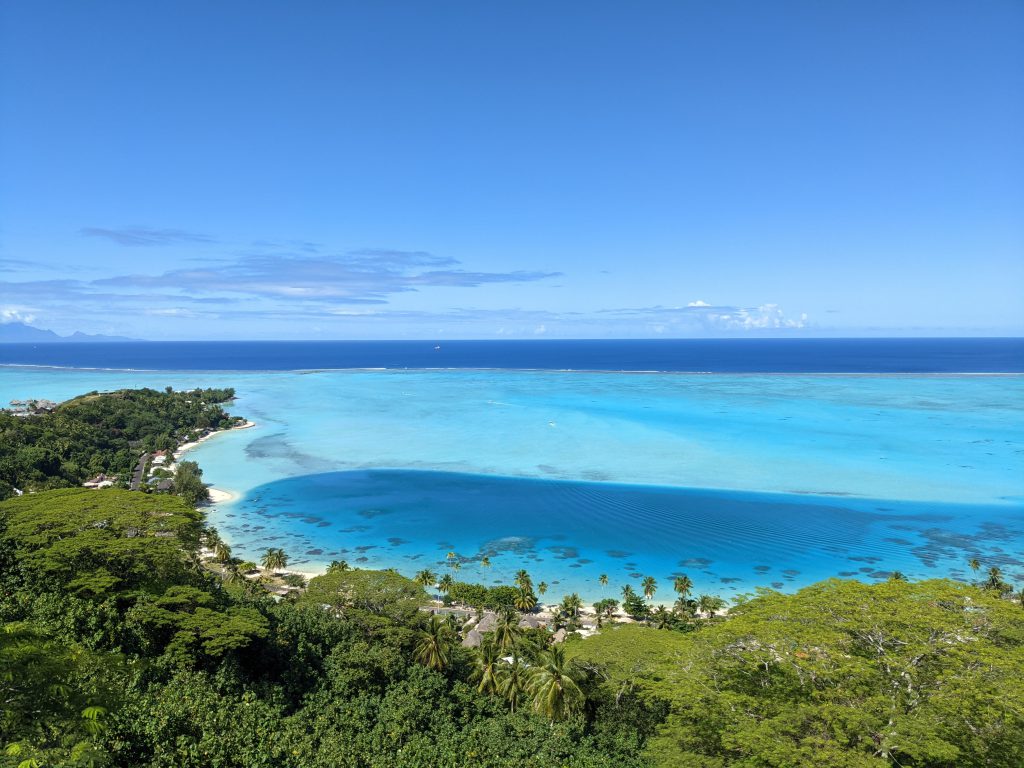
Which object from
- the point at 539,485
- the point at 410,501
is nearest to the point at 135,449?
the point at 410,501

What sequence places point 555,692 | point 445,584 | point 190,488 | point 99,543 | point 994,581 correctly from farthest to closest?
1. point 190,488
2. point 445,584
3. point 994,581
4. point 99,543
5. point 555,692

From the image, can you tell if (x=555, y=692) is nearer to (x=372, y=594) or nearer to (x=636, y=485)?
(x=372, y=594)

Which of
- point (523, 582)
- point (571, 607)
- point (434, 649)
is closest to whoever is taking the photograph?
point (434, 649)

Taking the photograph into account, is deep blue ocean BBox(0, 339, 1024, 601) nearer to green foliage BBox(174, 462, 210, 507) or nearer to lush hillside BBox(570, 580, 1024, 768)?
green foliage BBox(174, 462, 210, 507)

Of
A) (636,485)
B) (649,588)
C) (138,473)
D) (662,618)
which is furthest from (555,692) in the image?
(138,473)

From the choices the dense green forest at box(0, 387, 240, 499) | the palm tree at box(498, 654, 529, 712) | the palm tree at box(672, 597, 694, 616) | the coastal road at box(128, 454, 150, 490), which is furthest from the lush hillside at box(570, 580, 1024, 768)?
the coastal road at box(128, 454, 150, 490)

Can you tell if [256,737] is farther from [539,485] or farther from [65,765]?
[539,485]
